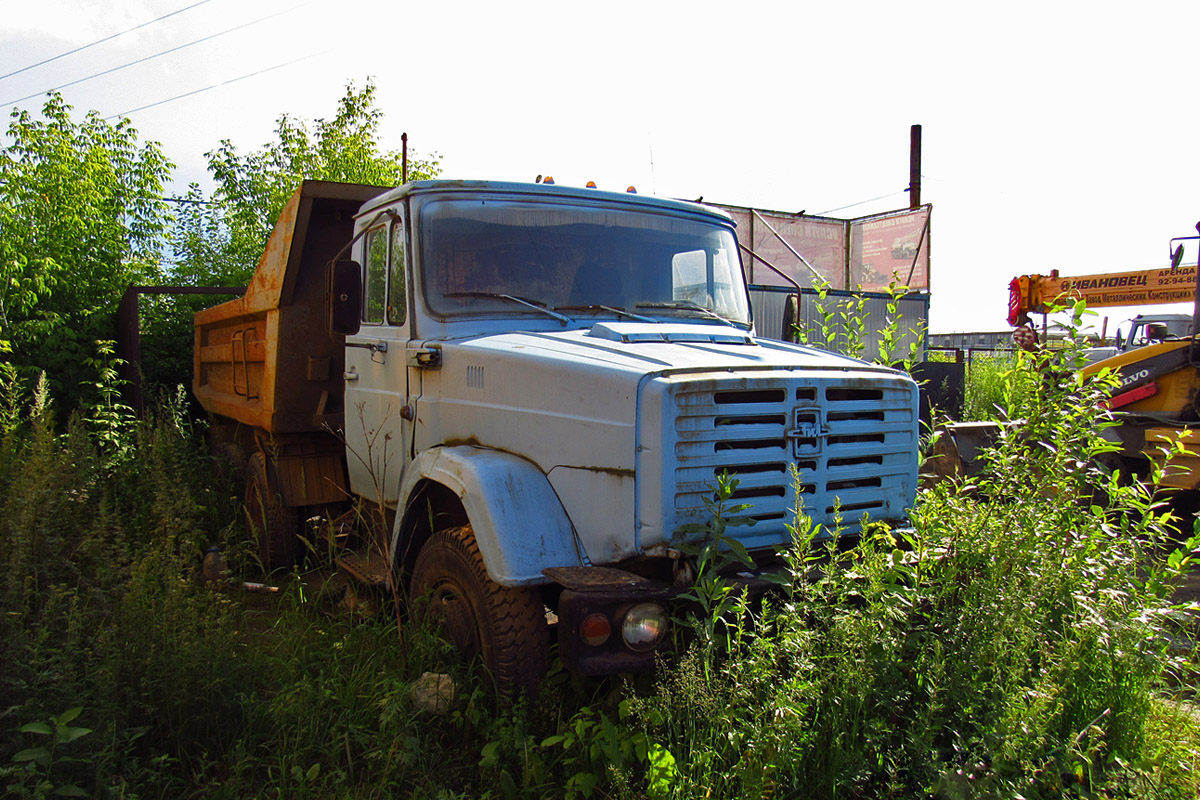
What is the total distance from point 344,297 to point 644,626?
2283 millimetres

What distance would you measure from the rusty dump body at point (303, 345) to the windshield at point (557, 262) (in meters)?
1.58

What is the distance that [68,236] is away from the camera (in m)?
8.69

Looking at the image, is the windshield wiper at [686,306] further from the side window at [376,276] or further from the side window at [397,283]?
the side window at [376,276]

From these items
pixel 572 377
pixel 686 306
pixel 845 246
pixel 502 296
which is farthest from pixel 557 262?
pixel 845 246

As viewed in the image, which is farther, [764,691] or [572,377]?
[572,377]

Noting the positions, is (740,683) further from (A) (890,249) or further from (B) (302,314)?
(A) (890,249)

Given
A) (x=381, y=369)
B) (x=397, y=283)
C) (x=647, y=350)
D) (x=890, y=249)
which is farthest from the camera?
(x=890, y=249)

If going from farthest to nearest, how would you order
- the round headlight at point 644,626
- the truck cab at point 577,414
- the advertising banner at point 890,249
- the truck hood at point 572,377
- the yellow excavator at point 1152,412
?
the advertising banner at point 890,249 → the yellow excavator at point 1152,412 → the truck hood at point 572,377 → the truck cab at point 577,414 → the round headlight at point 644,626

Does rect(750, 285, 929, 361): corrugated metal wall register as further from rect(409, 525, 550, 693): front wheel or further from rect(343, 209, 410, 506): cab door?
rect(409, 525, 550, 693): front wheel

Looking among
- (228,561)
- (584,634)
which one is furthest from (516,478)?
(228,561)

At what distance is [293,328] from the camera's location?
5.36 meters

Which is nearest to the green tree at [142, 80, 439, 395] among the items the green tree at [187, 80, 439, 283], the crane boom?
the green tree at [187, 80, 439, 283]

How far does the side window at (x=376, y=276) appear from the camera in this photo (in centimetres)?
424

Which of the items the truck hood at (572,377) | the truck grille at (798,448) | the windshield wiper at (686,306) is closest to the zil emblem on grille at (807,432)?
the truck grille at (798,448)
